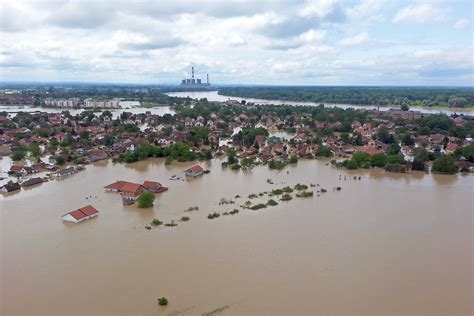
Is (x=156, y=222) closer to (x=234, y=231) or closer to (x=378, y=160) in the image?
(x=234, y=231)

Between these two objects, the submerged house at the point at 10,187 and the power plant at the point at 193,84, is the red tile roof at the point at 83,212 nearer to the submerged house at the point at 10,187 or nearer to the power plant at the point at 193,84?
the submerged house at the point at 10,187

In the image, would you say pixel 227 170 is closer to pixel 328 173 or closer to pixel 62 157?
pixel 328 173

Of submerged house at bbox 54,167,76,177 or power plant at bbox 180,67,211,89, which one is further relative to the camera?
power plant at bbox 180,67,211,89

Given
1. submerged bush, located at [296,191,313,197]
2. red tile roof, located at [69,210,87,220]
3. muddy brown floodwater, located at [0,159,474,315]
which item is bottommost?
muddy brown floodwater, located at [0,159,474,315]

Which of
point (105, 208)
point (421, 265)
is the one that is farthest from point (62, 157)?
point (421, 265)

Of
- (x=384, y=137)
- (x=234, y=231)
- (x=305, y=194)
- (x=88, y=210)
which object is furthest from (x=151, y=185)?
(x=384, y=137)

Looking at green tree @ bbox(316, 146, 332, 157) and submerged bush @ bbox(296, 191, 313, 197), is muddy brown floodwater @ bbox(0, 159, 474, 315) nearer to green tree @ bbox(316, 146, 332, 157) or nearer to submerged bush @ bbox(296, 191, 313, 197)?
submerged bush @ bbox(296, 191, 313, 197)

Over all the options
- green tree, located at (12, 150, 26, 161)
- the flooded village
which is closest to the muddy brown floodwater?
the flooded village
